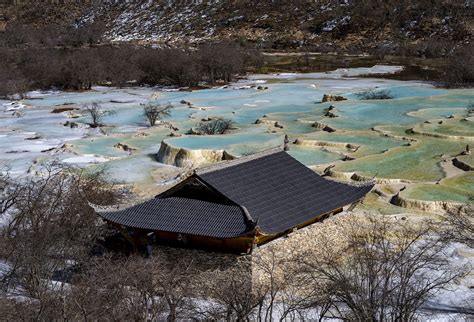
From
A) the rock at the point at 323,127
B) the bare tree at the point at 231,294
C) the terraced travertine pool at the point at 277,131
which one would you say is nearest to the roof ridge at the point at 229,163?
the bare tree at the point at 231,294

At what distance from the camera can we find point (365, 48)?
7606cm

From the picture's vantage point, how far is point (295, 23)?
8925cm

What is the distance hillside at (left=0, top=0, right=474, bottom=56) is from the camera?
249 ft

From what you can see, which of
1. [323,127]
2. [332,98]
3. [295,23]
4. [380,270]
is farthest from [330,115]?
[295,23]

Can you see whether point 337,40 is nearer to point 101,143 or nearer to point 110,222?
point 101,143

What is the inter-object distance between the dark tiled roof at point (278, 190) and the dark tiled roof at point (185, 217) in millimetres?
435

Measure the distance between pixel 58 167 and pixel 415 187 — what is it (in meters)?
13.4

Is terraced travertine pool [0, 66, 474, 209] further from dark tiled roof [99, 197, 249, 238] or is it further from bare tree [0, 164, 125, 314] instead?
dark tiled roof [99, 197, 249, 238]

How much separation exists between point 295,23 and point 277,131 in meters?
63.6

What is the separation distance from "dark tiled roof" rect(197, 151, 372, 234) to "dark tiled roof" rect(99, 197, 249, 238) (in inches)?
17.1

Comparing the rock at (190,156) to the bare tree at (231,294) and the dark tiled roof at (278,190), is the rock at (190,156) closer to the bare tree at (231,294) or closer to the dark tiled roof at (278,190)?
the dark tiled roof at (278,190)

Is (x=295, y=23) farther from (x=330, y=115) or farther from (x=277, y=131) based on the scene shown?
(x=277, y=131)

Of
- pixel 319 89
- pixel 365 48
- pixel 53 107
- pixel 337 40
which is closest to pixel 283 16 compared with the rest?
pixel 337 40

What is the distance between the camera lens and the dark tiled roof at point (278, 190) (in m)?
14.0
